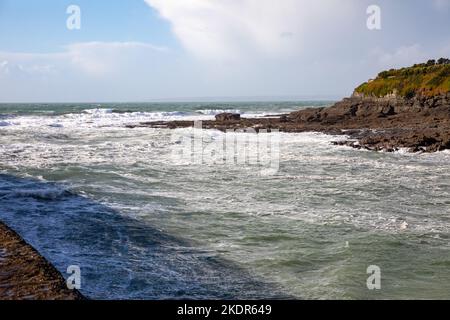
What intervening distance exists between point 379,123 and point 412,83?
11.6 m

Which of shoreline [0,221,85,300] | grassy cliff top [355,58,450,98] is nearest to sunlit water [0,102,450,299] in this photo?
shoreline [0,221,85,300]

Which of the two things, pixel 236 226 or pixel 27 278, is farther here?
pixel 236 226

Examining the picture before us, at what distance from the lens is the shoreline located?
534 centimetres

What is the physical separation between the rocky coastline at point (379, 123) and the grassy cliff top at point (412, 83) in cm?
81

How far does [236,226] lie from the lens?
10.6 m

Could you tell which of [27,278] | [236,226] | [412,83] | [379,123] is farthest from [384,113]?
[27,278]

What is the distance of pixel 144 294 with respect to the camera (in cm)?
675

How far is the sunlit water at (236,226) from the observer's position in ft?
24.0

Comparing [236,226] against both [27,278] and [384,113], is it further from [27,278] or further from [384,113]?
[384,113]

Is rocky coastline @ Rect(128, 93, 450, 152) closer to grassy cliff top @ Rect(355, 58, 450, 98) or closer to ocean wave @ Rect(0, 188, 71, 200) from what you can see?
grassy cliff top @ Rect(355, 58, 450, 98)

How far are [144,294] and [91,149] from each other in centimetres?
2054

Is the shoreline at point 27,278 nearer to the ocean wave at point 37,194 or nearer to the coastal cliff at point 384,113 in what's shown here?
the ocean wave at point 37,194

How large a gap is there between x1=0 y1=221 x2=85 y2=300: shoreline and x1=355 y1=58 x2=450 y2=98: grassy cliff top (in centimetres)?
4505
